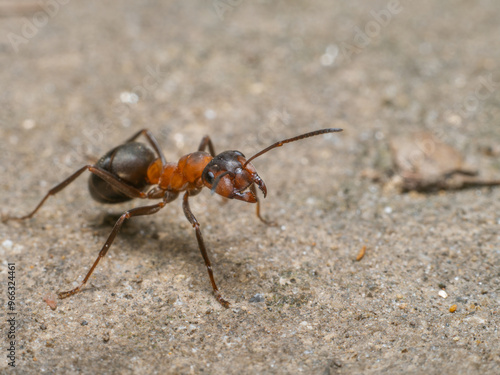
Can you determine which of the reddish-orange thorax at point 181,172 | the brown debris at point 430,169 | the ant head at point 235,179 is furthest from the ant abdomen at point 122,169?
the brown debris at point 430,169

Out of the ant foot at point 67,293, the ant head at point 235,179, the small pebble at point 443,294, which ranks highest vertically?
the ant head at point 235,179

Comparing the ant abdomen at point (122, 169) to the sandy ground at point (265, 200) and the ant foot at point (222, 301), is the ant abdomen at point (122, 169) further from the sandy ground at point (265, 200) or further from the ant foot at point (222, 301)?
the ant foot at point (222, 301)

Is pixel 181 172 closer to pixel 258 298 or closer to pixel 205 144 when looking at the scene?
pixel 205 144

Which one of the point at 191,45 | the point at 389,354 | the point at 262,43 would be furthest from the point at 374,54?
the point at 389,354

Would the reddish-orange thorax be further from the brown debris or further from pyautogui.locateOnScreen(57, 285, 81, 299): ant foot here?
the brown debris

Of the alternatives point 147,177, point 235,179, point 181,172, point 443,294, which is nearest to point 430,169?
point 443,294

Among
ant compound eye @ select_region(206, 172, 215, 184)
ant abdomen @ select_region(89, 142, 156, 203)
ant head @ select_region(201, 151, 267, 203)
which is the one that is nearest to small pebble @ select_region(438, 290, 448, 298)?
ant head @ select_region(201, 151, 267, 203)
